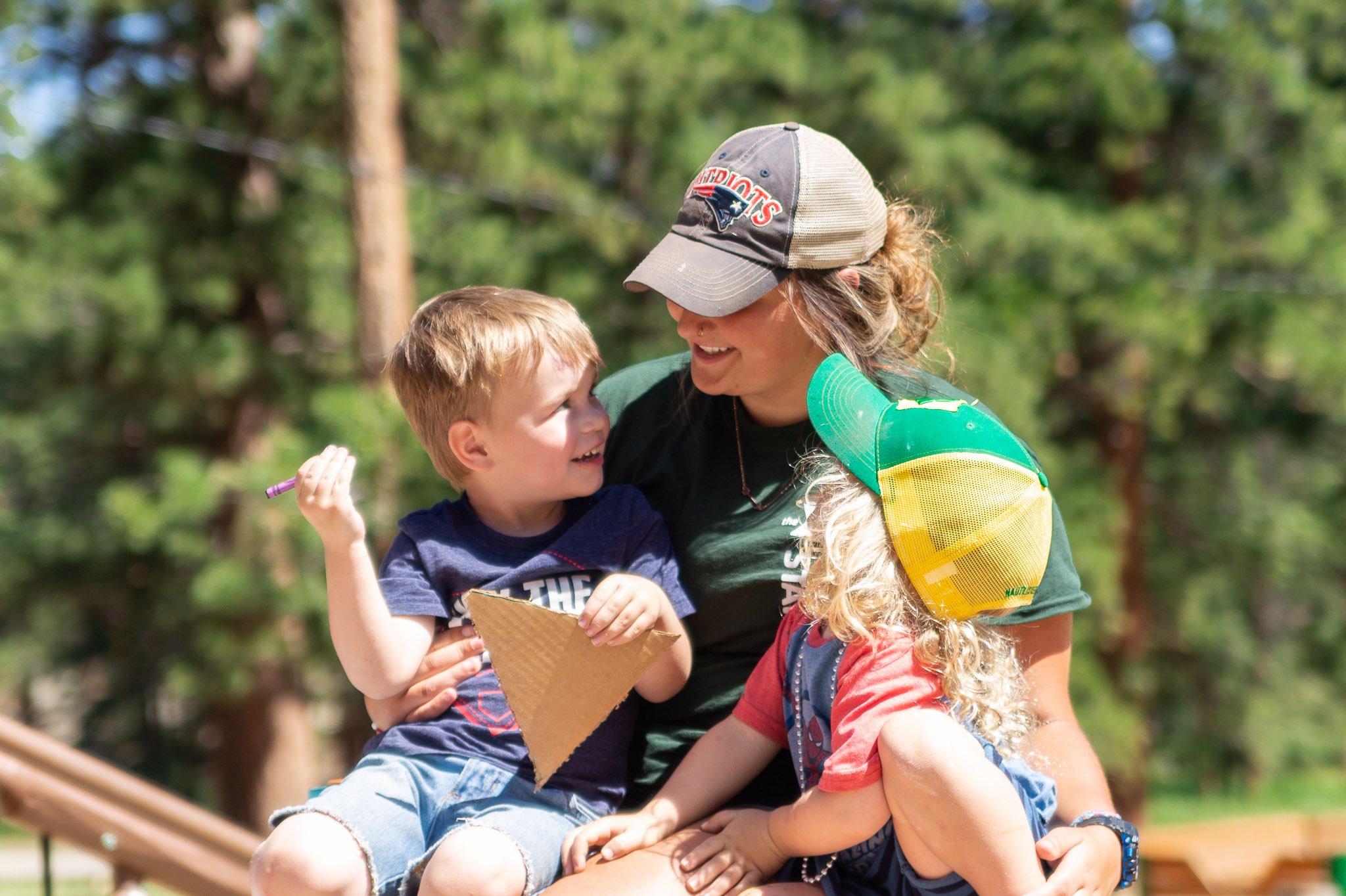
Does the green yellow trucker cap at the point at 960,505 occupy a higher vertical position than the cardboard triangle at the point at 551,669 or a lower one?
higher

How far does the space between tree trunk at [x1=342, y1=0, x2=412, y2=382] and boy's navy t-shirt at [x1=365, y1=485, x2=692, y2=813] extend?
5025 millimetres

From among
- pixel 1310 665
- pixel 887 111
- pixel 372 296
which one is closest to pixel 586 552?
pixel 372 296

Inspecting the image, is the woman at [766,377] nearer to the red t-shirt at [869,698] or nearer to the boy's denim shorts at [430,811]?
the boy's denim shorts at [430,811]

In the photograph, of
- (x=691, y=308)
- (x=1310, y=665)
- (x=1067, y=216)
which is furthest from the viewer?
(x=1310, y=665)

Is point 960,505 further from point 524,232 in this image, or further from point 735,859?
point 524,232

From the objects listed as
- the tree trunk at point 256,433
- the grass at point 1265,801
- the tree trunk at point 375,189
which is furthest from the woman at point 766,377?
the grass at point 1265,801

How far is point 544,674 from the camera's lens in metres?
1.72

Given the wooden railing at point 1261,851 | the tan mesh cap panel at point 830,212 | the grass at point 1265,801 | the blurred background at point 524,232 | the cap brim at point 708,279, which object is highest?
the tan mesh cap panel at point 830,212

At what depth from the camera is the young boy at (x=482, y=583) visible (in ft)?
5.50

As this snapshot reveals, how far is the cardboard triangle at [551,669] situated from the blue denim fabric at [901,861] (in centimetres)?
37

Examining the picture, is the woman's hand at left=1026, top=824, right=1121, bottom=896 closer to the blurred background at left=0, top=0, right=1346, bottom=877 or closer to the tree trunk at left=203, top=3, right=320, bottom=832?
the blurred background at left=0, top=0, right=1346, bottom=877

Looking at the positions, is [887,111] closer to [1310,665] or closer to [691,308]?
[691,308]

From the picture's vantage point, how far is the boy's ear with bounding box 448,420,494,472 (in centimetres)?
191

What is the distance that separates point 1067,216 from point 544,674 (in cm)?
744
